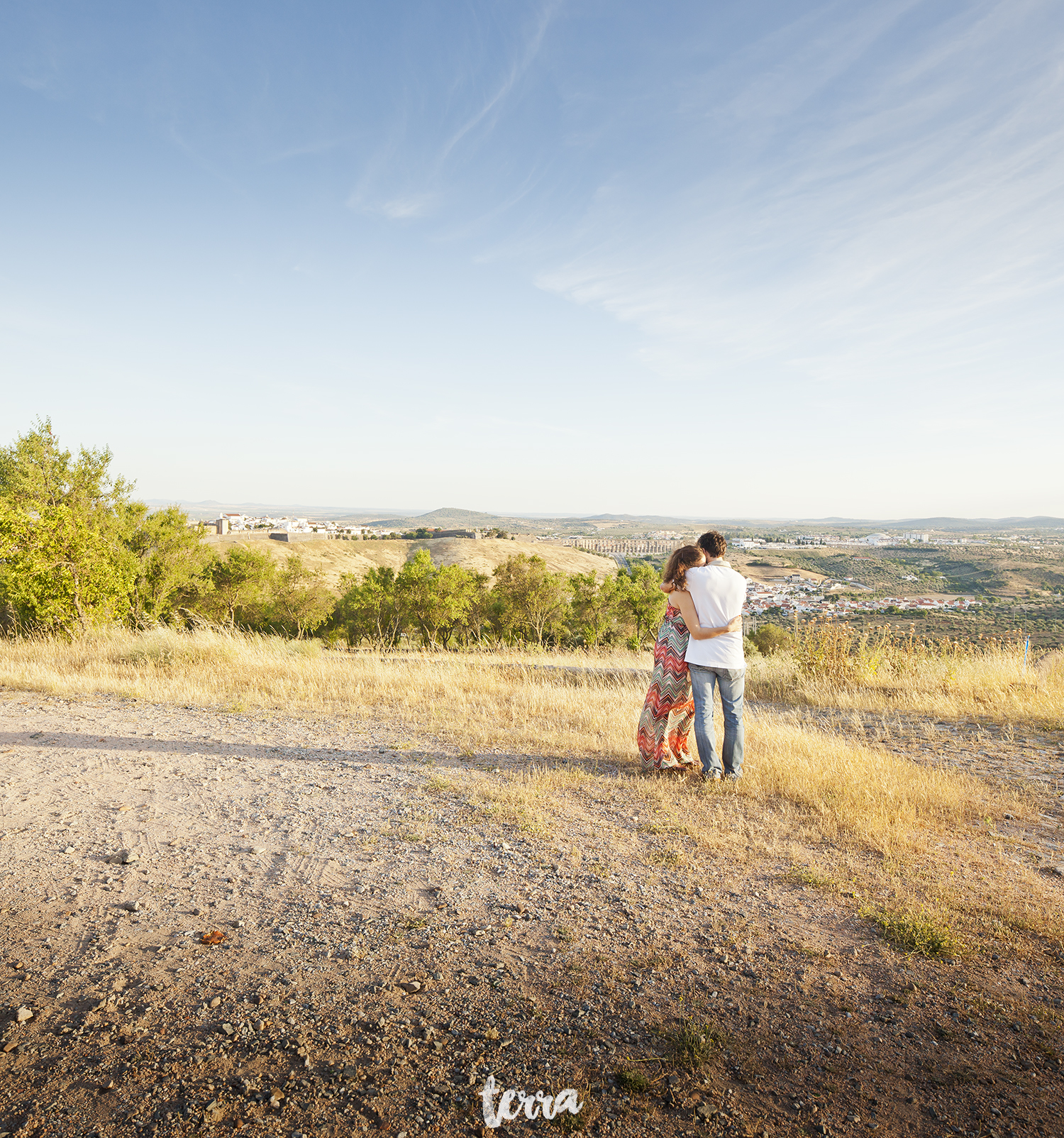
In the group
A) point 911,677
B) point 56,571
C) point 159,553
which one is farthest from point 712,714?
point 159,553

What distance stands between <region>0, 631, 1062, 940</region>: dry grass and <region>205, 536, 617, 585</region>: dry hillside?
60.6 meters

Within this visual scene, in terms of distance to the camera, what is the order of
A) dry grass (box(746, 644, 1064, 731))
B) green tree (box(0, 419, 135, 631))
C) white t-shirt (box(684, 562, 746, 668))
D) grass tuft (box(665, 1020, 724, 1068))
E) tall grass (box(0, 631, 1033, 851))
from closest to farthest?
1. grass tuft (box(665, 1020, 724, 1068))
2. tall grass (box(0, 631, 1033, 851))
3. white t-shirt (box(684, 562, 746, 668))
4. dry grass (box(746, 644, 1064, 731))
5. green tree (box(0, 419, 135, 631))

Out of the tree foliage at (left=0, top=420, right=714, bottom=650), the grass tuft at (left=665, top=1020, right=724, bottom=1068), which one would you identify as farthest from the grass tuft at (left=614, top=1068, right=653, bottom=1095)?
the tree foliage at (left=0, top=420, right=714, bottom=650)

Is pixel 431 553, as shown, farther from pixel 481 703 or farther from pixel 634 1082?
pixel 634 1082

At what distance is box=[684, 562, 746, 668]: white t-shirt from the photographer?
5.42 m

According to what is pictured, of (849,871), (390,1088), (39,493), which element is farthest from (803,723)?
(39,493)

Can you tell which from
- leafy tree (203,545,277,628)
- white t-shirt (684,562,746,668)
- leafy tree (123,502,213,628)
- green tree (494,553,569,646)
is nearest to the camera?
white t-shirt (684,562,746,668)

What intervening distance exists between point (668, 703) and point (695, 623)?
0.84m

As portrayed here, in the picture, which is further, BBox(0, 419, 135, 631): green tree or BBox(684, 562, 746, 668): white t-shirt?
BBox(0, 419, 135, 631): green tree

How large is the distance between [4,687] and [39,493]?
13204 millimetres

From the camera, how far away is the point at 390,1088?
7.07 ft

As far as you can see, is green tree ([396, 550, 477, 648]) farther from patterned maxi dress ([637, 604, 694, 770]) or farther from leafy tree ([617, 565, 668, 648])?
patterned maxi dress ([637, 604, 694, 770])

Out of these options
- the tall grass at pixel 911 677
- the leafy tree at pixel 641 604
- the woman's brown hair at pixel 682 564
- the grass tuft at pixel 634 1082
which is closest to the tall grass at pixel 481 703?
the woman's brown hair at pixel 682 564

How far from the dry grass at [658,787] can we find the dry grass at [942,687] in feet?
1.87
